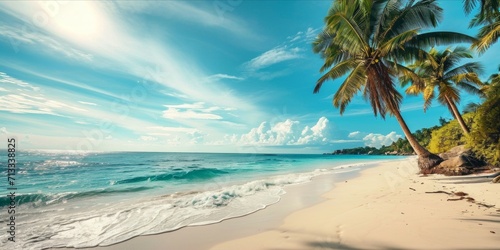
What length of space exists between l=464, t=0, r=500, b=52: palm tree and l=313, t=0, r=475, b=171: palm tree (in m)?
0.58

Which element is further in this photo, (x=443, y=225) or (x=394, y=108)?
(x=394, y=108)

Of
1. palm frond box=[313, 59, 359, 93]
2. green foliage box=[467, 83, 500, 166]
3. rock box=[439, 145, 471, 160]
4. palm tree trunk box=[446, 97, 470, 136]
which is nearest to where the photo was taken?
green foliage box=[467, 83, 500, 166]

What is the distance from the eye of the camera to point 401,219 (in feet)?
14.8

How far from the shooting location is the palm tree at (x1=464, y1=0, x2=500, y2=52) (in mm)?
8634

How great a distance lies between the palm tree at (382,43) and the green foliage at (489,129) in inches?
94.2

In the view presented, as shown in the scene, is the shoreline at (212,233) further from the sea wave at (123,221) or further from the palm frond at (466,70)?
the palm frond at (466,70)

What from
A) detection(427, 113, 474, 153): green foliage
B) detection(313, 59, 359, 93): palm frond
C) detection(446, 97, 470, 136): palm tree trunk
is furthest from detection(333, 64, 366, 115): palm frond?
detection(427, 113, 474, 153): green foliage

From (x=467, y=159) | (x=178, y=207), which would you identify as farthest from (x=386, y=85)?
(x=178, y=207)

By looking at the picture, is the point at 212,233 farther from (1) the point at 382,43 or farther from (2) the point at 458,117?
(2) the point at 458,117

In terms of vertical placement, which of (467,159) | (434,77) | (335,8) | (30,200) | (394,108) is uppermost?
(335,8)

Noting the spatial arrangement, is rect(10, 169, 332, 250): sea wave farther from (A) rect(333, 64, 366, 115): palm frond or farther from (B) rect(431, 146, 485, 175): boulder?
(B) rect(431, 146, 485, 175): boulder

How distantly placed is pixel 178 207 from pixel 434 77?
69.7 feet

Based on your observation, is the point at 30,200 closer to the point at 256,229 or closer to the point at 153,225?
the point at 153,225

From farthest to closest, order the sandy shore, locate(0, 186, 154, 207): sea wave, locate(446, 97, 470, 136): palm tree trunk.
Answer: locate(446, 97, 470, 136): palm tree trunk → locate(0, 186, 154, 207): sea wave → the sandy shore
